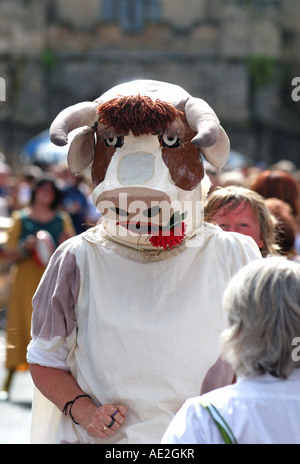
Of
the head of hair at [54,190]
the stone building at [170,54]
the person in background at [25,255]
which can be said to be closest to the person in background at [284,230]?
the person in background at [25,255]

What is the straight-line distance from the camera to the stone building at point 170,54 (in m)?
28.5

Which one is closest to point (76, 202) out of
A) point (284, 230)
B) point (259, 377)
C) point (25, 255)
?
point (25, 255)

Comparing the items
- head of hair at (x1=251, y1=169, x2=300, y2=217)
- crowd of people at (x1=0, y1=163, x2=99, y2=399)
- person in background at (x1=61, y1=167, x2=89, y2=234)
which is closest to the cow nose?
head of hair at (x1=251, y1=169, x2=300, y2=217)

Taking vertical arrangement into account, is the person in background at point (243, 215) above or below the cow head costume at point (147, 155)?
below

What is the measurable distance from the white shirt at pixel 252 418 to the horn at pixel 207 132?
922 mm

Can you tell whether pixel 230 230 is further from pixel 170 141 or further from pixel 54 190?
pixel 54 190

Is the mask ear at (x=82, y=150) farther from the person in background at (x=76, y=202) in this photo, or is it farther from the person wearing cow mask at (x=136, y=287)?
the person in background at (x=76, y=202)

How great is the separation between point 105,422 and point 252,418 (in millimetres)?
811

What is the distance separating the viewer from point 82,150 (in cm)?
312

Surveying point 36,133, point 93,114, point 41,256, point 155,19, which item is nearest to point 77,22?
point 155,19

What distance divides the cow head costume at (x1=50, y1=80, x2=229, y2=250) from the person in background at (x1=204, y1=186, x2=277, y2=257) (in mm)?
930

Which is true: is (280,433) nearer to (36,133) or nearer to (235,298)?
(235,298)

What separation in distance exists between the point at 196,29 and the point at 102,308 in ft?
92.3

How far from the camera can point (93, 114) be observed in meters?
3.07
